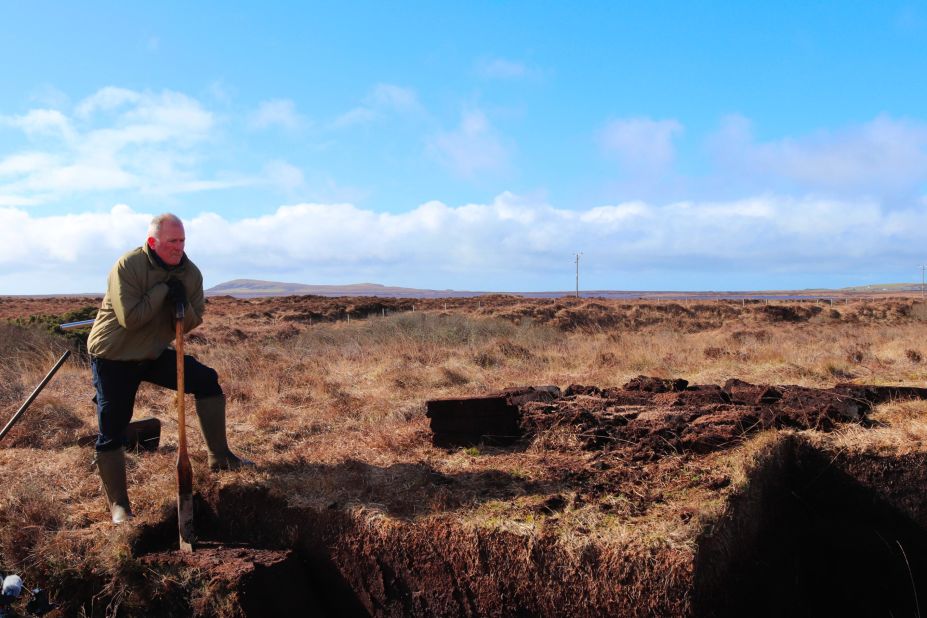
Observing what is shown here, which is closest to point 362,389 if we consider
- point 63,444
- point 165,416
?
point 165,416

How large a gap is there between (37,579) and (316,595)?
1652 mm

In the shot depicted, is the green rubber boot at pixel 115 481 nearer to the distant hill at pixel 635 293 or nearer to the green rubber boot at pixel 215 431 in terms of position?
the green rubber boot at pixel 215 431

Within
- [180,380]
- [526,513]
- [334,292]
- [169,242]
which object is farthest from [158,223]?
[334,292]

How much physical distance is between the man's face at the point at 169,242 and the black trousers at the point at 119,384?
657mm

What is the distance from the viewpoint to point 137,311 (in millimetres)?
3938

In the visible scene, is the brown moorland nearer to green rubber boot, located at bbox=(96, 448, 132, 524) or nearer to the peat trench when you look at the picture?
the peat trench

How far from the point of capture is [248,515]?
4.39 metres

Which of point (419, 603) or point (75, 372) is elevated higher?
point (75, 372)

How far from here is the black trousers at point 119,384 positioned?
4.12 meters

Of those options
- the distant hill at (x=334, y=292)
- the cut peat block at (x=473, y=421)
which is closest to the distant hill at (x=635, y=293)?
the distant hill at (x=334, y=292)

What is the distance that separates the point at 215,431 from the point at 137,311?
3.64 ft

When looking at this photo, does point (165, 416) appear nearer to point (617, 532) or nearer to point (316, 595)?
point (316, 595)

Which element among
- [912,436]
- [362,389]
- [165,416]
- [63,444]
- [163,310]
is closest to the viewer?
[163,310]

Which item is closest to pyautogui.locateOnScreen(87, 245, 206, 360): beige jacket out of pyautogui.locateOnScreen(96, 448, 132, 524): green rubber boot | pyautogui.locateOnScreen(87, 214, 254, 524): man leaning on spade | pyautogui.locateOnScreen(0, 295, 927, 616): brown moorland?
pyautogui.locateOnScreen(87, 214, 254, 524): man leaning on spade
